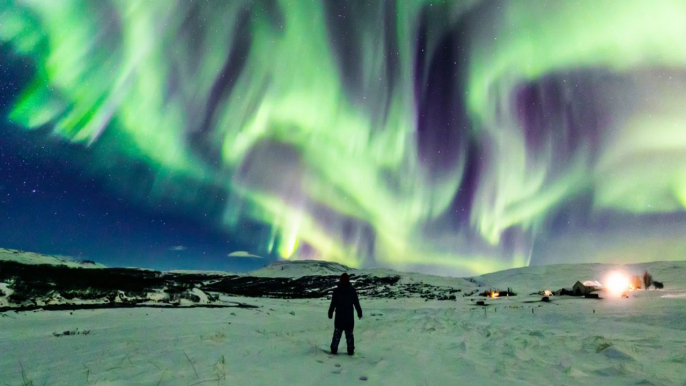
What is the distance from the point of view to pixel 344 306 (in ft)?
32.9

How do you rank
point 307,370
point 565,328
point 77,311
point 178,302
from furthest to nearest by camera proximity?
point 178,302
point 77,311
point 565,328
point 307,370

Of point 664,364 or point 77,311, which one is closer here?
point 664,364

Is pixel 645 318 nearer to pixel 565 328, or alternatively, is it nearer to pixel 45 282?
pixel 565 328

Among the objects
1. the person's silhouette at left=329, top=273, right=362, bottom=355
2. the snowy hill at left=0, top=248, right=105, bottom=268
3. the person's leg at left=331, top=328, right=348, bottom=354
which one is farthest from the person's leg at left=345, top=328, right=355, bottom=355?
the snowy hill at left=0, top=248, right=105, bottom=268

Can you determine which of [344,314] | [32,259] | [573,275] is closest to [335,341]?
[344,314]

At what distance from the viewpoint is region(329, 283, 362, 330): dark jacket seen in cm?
988

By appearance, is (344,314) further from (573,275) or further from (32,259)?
(32,259)

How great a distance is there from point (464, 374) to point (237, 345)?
6.79 metres

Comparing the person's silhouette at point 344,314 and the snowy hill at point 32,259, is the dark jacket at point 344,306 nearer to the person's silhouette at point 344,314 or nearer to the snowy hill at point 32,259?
the person's silhouette at point 344,314

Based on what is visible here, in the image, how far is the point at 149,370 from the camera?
23.6ft

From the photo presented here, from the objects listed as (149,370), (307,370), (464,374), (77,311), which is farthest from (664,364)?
(77,311)

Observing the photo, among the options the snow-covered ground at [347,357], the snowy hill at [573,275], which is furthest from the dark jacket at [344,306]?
the snowy hill at [573,275]

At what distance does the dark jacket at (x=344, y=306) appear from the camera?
9.88m

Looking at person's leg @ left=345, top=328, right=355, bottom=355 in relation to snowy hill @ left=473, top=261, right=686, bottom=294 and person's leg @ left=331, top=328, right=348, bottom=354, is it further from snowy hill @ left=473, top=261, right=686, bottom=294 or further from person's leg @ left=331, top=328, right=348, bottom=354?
snowy hill @ left=473, top=261, right=686, bottom=294
